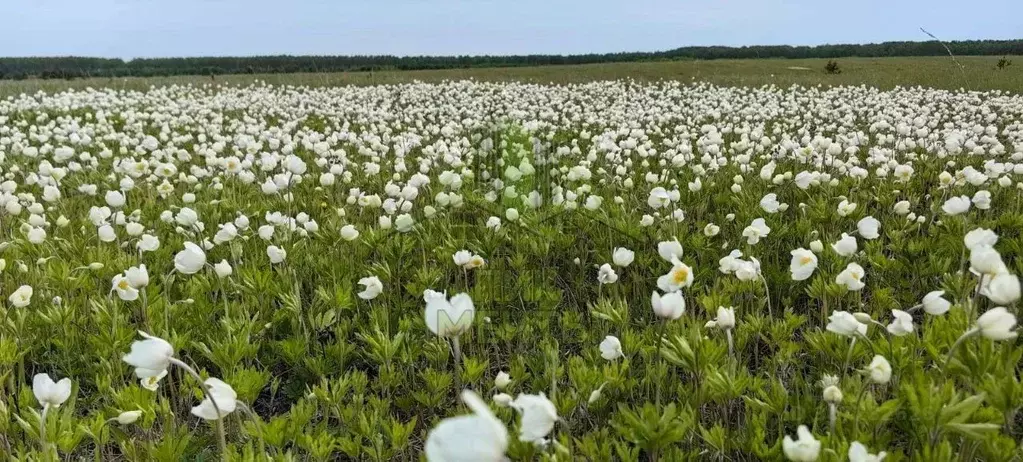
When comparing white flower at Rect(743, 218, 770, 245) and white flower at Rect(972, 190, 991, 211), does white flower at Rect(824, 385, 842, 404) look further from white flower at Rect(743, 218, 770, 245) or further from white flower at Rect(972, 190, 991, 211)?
white flower at Rect(972, 190, 991, 211)

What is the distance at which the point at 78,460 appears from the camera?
2984 mm

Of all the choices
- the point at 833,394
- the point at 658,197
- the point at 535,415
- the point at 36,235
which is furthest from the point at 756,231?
the point at 36,235

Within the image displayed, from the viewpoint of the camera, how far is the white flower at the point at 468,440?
1.23 meters

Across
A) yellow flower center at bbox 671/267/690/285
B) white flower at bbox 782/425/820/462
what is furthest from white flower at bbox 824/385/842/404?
yellow flower center at bbox 671/267/690/285

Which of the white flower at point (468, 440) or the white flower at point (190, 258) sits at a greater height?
the white flower at point (468, 440)

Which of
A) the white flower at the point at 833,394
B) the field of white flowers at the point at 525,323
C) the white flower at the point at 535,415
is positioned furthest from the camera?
the field of white flowers at the point at 525,323

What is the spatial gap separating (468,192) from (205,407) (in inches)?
141

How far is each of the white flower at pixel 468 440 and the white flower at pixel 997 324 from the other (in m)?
1.40

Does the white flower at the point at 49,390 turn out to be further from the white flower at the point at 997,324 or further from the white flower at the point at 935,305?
the white flower at the point at 935,305

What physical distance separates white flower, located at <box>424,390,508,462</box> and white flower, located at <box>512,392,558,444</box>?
0.32 meters

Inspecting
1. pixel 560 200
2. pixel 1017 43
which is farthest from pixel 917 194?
pixel 1017 43

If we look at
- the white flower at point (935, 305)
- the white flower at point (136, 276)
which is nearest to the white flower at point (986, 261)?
the white flower at point (935, 305)

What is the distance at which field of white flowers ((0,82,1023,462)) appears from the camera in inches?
86.0

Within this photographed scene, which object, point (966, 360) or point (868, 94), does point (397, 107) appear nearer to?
point (868, 94)
